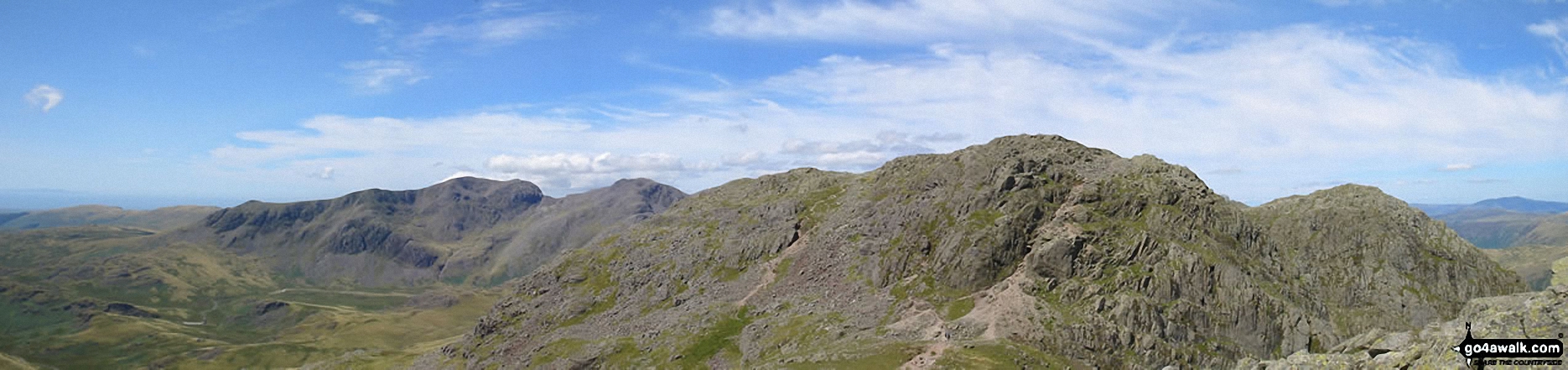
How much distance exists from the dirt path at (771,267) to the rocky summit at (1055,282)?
674mm

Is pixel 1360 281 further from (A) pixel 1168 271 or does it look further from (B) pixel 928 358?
(B) pixel 928 358

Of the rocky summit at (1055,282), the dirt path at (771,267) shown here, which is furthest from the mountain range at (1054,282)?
the dirt path at (771,267)

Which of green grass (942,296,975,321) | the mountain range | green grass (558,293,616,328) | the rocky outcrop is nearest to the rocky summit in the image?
the mountain range

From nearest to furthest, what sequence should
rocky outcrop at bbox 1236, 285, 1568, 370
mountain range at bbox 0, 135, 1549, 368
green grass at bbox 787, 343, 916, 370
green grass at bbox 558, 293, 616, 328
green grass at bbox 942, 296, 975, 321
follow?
rocky outcrop at bbox 1236, 285, 1568, 370 → green grass at bbox 787, 343, 916, 370 → mountain range at bbox 0, 135, 1549, 368 → green grass at bbox 942, 296, 975, 321 → green grass at bbox 558, 293, 616, 328

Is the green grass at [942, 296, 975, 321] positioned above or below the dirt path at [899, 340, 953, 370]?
above

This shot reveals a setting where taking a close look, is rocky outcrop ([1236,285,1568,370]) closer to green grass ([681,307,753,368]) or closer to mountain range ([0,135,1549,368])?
mountain range ([0,135,1549,368])

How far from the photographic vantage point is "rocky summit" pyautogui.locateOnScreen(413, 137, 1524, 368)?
127500 millimetres

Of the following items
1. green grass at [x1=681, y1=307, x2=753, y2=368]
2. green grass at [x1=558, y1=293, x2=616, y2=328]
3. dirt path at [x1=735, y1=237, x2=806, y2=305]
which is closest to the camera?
green grass at [x1=681, y1=307, x2=753, y2=368]

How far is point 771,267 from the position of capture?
610 ft

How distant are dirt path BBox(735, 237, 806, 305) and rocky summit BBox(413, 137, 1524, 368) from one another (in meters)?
0.67

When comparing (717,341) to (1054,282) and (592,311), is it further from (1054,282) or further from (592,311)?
(1054,282)

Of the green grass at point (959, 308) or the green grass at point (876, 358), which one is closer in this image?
the green grass at point (876, 358)

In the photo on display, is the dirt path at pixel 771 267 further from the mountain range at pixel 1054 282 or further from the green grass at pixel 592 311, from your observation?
the green grass at pixel 592 311

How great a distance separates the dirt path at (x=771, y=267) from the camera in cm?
17662
